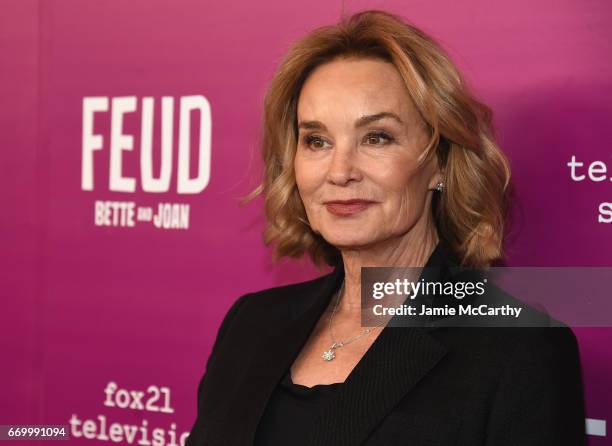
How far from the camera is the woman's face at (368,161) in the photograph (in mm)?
1617

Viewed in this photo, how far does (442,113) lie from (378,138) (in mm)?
139

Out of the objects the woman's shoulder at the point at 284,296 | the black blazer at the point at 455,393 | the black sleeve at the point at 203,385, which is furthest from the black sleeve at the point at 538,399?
the black sleeve at the point at 203,385

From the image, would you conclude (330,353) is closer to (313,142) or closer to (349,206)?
(349,206)

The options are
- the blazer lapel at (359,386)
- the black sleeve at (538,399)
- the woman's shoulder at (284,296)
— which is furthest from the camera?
the woman's shoulder at (284,296)

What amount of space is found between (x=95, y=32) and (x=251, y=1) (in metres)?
0.58

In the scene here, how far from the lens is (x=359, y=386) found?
1.50 meters

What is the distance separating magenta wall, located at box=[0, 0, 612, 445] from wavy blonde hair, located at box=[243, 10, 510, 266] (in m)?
0.17

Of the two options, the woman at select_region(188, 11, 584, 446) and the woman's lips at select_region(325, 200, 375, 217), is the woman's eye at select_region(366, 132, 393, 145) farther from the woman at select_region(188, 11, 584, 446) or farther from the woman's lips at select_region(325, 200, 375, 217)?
the woman's lips at select_region(325, 200, 375, 217)

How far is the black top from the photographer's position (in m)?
1.55

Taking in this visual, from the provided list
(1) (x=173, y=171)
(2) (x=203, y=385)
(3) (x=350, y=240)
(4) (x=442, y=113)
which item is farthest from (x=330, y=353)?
(1) (x=173, y=171)

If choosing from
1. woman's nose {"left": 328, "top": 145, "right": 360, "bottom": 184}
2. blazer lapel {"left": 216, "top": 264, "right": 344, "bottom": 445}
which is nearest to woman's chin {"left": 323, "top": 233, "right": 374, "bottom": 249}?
woman's nose {"left": 328, "top": 145, "right": 360, "bottom": 184}

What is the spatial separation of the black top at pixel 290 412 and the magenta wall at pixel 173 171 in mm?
628

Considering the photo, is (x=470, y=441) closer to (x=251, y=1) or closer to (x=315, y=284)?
(x=315, y=284)

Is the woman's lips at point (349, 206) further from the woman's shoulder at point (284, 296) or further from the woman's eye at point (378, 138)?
the woman's shoulder at point (284, 296)
